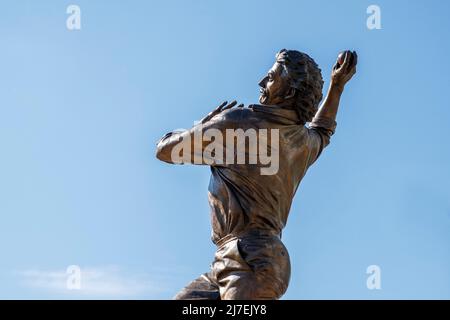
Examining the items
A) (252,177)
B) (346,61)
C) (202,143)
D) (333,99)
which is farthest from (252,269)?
(346,61)

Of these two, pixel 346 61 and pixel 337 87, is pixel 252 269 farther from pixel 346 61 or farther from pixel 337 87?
pixel 346 61

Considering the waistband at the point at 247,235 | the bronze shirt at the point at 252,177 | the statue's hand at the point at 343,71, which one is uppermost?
the statue's hand at the point at 343,71

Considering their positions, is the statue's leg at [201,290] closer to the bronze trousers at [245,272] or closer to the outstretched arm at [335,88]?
the bronze trousers at [245,272]

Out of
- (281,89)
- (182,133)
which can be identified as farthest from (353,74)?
(182,133)

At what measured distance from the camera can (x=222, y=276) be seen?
12.8m

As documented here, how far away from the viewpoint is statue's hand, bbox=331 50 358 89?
565 inches

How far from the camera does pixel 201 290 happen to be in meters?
12.9

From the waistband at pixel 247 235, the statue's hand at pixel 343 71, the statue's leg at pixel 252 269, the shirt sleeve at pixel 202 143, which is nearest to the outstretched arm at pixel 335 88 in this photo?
the statue's hand at pixel 343 71

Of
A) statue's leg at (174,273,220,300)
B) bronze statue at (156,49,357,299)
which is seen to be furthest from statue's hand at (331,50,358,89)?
statue's leg at (174,273,220,300)

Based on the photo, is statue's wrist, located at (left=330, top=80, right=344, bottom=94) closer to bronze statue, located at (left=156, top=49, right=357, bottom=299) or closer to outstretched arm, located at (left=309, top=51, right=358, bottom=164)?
outstretched arm, located at (left=309, top=51, right=358, bottom=164)

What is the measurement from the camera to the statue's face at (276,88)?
532 inches

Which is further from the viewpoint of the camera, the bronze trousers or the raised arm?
the raised arm

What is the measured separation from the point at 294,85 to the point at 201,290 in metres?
2.28
